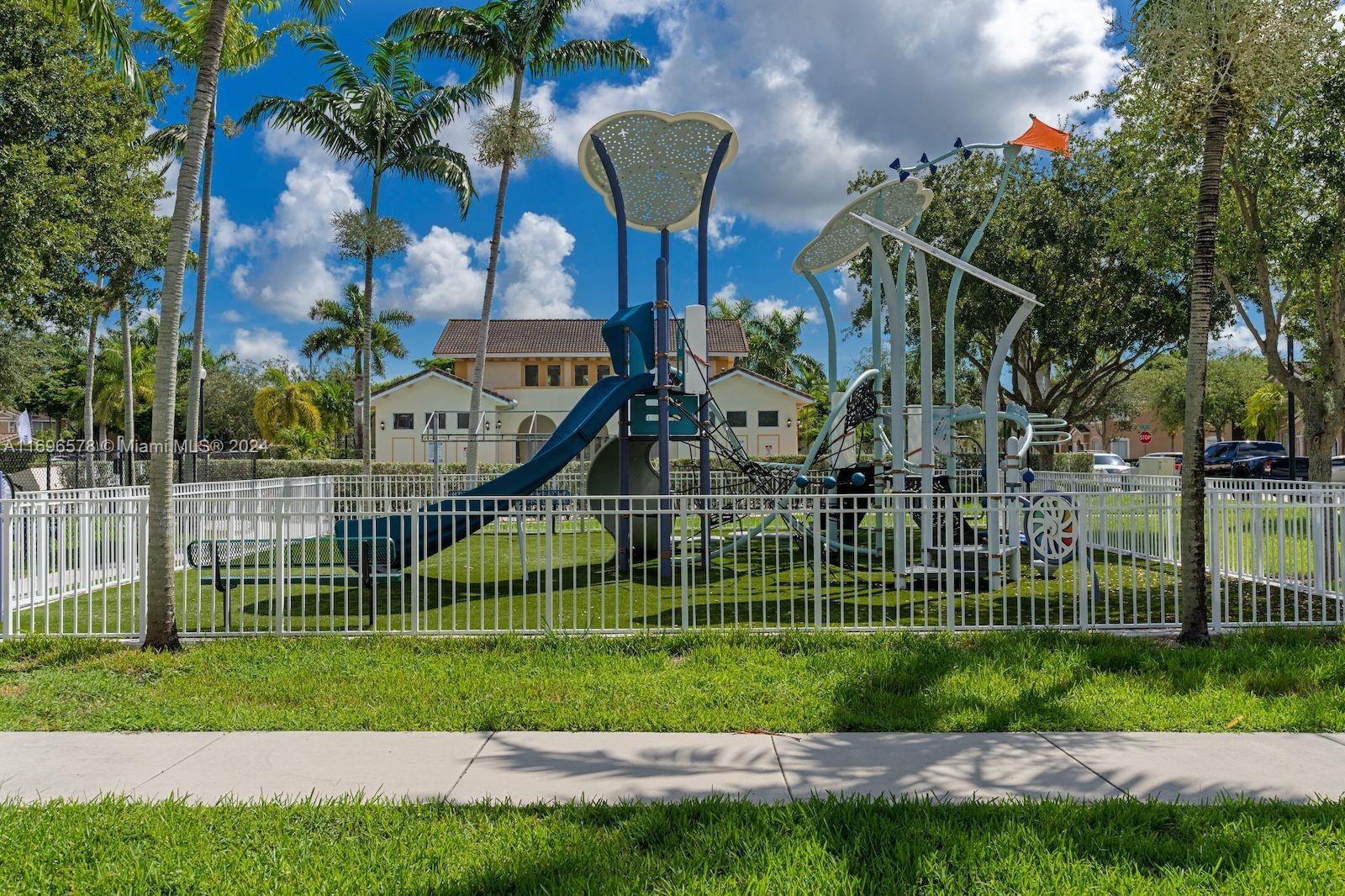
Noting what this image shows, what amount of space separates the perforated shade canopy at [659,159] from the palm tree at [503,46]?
8.61 meters

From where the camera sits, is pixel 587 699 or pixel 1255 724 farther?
pixel 587 699

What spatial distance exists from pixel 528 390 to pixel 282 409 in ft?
57.7

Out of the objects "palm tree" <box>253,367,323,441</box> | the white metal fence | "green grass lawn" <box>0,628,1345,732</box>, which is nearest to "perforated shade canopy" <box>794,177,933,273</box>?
the white metal fence

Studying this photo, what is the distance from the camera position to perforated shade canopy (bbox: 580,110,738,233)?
12.6 metres

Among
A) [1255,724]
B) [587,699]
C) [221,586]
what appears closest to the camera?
[1255,724]

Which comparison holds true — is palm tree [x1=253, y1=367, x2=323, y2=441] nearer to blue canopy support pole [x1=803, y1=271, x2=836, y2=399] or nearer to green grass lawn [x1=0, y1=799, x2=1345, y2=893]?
blue canopy support pole [x1=803, y1=271, x2=836, y2=399]

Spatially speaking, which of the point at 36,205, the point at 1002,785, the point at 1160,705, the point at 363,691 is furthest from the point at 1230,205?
the point at 36,205

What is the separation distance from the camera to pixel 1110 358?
92.3 feet

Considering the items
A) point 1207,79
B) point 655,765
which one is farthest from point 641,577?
point 1207,79

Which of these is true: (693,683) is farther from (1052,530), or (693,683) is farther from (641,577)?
(641,577)

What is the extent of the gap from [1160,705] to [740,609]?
4.47 m

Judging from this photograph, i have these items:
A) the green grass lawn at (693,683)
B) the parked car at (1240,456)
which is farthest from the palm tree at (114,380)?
the parked car at (1240,456)

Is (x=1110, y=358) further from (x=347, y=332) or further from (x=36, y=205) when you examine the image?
(x=347, y=332)

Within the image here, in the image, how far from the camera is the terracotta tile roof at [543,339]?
47.0 metres
